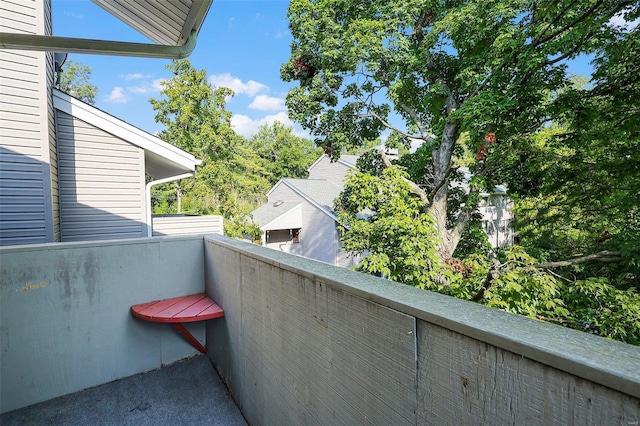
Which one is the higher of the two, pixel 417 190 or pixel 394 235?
pixel 417 190

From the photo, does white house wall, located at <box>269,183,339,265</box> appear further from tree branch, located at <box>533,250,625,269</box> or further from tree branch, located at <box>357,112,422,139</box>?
tree branch, located at <box>533,250,625,269</box>

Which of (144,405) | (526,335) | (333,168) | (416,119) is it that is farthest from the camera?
(333,168)

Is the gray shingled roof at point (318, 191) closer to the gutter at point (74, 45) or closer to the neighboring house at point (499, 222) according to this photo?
the neighboring house at point (499, 222)

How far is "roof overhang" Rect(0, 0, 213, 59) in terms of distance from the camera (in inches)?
76.1

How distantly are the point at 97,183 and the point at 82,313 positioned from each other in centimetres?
292

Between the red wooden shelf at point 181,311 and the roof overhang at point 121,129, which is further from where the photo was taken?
the roof overhang at point 121,129

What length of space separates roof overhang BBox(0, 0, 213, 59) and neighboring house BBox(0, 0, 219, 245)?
0.15m

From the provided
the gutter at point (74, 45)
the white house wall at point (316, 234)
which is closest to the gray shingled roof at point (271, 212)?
the white house wall at point (316, 234)

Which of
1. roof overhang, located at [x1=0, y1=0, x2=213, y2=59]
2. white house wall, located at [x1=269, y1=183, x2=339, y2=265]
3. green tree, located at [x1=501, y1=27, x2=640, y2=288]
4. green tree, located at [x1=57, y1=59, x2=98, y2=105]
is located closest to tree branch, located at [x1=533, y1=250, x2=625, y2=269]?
green tree, located at [x1=501, y1=27, x2=640, y2=288]

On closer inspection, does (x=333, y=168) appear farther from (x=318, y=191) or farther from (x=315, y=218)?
(x=315, y=218)

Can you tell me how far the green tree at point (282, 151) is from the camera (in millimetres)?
28677

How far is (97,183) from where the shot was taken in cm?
489

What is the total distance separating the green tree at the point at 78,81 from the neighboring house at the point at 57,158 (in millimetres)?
19143

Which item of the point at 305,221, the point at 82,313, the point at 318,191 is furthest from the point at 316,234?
the point at 82,313
